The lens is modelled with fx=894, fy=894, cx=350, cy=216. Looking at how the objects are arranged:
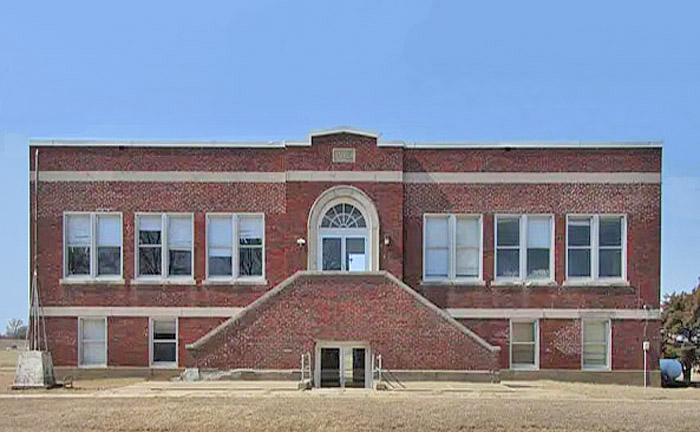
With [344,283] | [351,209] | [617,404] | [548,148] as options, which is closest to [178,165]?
[351,209]

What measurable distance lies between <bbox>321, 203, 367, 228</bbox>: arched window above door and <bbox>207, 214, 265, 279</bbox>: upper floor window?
227cm

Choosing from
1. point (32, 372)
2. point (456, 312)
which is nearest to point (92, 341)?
point (32, 372)

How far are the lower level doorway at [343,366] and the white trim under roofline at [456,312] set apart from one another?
4.79 metres

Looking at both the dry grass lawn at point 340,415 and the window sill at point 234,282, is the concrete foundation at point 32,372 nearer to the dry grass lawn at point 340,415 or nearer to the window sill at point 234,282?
the dry grass lawn at point 340,415

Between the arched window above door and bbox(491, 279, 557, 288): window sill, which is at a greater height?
the arched window above door

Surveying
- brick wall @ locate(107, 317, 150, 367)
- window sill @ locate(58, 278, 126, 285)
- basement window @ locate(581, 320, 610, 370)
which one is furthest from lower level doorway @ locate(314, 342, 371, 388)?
basement window @ locate(581, 320, 610, 370)

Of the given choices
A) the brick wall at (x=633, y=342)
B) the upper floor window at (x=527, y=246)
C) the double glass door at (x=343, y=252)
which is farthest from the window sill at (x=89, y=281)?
A: the brick wall at (x=633, y=342)

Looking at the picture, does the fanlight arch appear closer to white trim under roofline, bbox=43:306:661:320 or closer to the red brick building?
the red brick building

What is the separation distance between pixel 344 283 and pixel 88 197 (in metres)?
10.2

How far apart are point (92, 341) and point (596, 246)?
1748 cm

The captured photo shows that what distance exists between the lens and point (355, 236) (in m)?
30.1

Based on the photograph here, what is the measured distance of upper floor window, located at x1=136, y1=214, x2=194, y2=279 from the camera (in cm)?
3061

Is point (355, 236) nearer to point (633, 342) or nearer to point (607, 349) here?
point (607, 349)

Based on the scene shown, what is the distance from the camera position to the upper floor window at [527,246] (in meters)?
30.5
